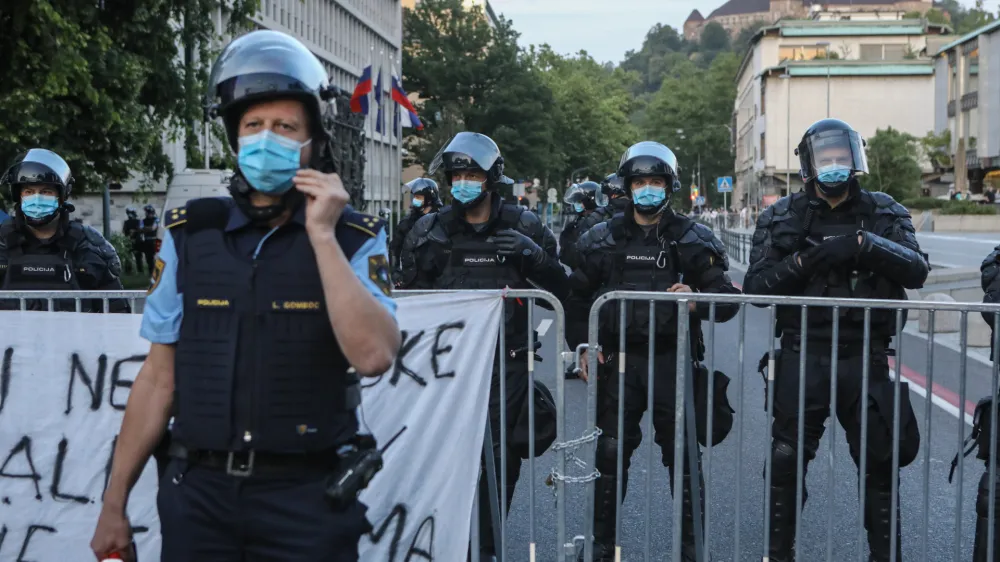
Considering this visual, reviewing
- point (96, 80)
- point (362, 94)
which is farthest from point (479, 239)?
point (362, 94)

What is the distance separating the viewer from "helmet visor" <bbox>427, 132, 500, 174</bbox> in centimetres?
611

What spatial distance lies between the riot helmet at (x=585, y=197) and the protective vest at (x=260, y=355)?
11.8 meters

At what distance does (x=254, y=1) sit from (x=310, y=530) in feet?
62.0

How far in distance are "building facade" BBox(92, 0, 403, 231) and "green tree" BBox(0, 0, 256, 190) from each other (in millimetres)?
18604

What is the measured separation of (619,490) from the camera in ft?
15.9

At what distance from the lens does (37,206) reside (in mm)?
7188

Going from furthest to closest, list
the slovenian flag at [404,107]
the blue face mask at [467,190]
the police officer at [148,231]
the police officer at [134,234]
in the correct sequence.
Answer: the slovenian flag at [404,107] < the police officer at [134,234] < the police officer at [148,231] < the blue face mask at [467,190]

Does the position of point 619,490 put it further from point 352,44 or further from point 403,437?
point 352,44

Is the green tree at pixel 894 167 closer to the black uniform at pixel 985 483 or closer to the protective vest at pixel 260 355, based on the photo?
the black uniform at pixel 985 483

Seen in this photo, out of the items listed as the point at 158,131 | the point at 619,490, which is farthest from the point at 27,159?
the point at 158,131

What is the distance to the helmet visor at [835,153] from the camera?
5.53 metres

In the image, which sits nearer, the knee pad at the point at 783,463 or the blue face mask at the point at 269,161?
the blue face mask at the point at 269,161

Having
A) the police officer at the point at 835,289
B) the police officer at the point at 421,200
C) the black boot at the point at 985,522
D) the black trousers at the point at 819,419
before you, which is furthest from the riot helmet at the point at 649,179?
the police officer at the point at 421,200

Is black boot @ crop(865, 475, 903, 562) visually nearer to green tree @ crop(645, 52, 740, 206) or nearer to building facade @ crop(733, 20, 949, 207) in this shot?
building facade @ crop(733, 20, 949, 207)
